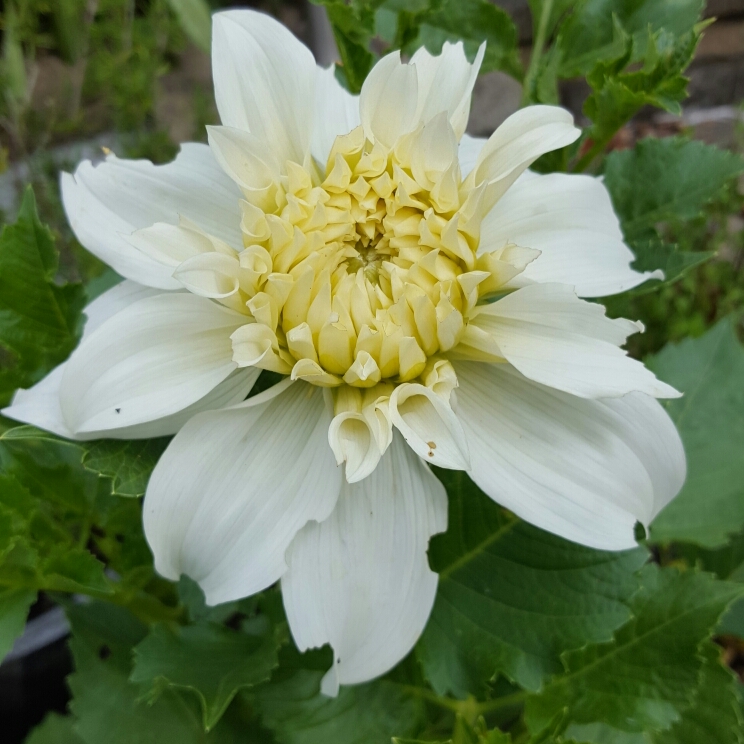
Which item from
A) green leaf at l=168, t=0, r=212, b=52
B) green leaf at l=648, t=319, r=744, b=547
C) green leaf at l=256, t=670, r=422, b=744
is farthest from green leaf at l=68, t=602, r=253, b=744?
green leaf at l=168, t=0, r=212, b=52

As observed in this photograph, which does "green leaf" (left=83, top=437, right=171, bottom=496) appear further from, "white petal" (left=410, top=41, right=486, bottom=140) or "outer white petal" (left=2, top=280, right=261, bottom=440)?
"white petal" (left=410, top=41, right=486, bottom=140)

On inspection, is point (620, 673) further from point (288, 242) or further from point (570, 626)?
point (288, 242)

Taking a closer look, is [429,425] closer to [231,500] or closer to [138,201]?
[231,500]

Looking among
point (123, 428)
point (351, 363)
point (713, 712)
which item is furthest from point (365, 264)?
point (713, 712)

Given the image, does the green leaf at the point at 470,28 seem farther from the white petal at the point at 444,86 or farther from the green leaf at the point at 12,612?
the green leaf at the point at 12,612

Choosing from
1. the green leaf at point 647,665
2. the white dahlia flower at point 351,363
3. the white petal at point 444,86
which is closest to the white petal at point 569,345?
the white dahlia flower at point 351,363

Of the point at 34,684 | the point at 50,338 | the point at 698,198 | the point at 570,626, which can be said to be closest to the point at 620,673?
the point at 570,626
